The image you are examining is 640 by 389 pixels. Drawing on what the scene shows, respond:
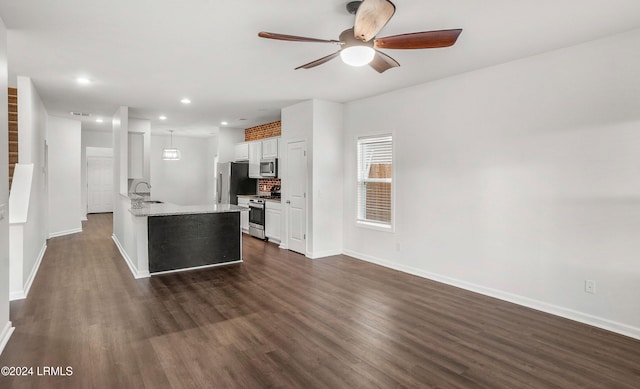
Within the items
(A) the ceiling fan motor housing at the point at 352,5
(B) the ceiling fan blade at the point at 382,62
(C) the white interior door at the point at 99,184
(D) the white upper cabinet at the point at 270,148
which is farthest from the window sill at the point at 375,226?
(C) the white interior door at the point at 99,184

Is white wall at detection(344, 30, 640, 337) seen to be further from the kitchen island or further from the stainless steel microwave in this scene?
the stainless steel microwave

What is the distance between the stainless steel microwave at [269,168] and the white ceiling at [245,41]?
7.14 feet

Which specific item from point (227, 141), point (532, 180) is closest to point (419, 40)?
point (532, 180)

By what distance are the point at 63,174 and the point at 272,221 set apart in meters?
5.05

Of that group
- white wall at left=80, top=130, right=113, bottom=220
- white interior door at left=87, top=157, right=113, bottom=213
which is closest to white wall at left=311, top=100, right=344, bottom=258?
white wall at left=80, top=130, right=113, bottom=220

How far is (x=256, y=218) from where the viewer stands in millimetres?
7594

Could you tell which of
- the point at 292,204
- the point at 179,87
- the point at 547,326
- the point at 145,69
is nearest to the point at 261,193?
the point at 292,204

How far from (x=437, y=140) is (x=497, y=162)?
0.85m

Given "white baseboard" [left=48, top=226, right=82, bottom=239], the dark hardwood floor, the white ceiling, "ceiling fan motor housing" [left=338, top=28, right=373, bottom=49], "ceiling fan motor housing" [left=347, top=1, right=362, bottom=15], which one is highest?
the white ceiling

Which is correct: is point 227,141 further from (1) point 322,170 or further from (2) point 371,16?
(2) point 371,16

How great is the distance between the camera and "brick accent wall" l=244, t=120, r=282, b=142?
7.84 m

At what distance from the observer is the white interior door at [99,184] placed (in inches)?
470

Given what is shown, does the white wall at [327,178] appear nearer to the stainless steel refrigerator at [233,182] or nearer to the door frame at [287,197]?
the door frame at [287,197]

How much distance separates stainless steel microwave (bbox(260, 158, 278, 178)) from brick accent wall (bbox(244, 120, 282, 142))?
28.1 inches
